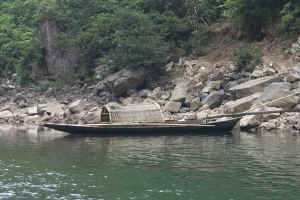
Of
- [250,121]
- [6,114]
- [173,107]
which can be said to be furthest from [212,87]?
[6,114]

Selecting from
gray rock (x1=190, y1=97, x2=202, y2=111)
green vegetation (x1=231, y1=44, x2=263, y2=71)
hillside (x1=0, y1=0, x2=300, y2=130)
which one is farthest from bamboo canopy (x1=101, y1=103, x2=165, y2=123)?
green vegetation (x1=231, y1=44, x2=263, y2=71)

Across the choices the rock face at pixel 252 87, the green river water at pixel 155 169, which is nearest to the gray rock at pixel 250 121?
the rock face at pixel 252 87

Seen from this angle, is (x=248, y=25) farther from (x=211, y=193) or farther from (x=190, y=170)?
(x=211, y=193)

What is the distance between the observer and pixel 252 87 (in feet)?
104

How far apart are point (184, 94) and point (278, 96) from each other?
8647 mm

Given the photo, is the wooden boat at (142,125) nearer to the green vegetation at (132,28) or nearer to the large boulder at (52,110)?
the large boulder at (52,110)

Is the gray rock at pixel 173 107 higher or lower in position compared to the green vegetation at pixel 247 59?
lower

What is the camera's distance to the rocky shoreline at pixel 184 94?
1166 inches

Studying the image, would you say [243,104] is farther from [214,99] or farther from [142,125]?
[142,125]

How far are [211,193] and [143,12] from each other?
120 ft

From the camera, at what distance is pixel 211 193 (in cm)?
1298

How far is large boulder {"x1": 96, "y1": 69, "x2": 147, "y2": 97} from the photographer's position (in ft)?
134

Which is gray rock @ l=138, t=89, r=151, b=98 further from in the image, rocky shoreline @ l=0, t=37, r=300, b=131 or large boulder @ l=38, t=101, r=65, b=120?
large boulder @ l=38, t=101, r=65, b=120

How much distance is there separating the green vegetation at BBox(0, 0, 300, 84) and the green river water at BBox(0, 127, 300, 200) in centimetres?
1708
